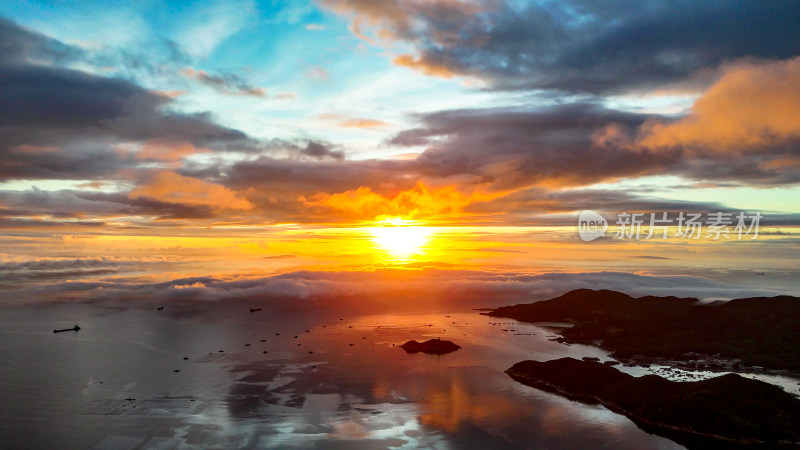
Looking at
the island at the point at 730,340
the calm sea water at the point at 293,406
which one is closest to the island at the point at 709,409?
the calm sea water at the point at 293,406

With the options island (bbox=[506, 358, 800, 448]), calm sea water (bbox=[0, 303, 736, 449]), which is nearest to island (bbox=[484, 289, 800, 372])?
calm sea water (bbox=[0, 303, 736, 449])

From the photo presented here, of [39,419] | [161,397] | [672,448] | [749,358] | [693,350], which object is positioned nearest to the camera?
[672,448]

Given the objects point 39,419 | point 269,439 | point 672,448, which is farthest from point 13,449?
point 672,448

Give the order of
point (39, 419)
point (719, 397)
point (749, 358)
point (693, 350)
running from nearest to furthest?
point (719, 397)
point (39, 419)
point (749, 358)
point (693, 350)

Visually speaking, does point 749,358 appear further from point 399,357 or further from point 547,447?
point 399,357

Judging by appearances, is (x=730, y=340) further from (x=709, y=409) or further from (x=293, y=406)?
(x=293, y=406)

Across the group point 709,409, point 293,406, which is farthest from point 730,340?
point 293,406

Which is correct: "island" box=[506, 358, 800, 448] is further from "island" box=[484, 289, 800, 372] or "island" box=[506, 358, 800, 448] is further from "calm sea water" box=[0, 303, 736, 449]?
"island" box=[484, 289, 800, 372]

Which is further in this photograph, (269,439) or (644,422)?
(644,422)
